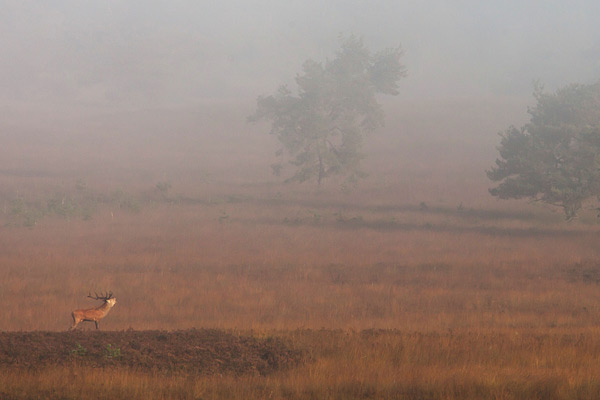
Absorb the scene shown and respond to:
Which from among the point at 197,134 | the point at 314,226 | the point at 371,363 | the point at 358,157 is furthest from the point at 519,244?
the point at 197,134

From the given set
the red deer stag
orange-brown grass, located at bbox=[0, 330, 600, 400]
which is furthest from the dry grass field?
the red deer stag

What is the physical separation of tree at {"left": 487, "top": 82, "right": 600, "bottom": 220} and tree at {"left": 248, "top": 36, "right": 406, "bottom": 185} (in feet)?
49.8

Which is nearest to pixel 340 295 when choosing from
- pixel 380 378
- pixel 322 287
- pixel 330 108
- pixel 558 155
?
pixel 322 287

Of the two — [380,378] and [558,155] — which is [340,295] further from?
[558,155]

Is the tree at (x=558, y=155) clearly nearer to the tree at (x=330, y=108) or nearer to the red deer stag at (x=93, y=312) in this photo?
the tree at (x=330, y=108)

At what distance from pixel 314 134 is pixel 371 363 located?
141 feet

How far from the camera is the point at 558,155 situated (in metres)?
35.8

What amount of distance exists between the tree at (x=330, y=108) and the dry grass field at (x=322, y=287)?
4.58 m

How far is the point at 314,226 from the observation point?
111 feet

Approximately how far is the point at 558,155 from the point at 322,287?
74.6ft

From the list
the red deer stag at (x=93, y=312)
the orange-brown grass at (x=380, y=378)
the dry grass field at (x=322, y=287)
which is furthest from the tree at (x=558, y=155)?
the red deer stag at (x=93, y=312)

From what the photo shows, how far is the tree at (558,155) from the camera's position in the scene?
32469 mm

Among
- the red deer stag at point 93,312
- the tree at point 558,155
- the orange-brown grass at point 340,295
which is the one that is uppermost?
the tree at point 558,155

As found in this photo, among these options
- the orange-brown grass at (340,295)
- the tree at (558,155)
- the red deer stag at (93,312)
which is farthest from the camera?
the tree at (558,155)
